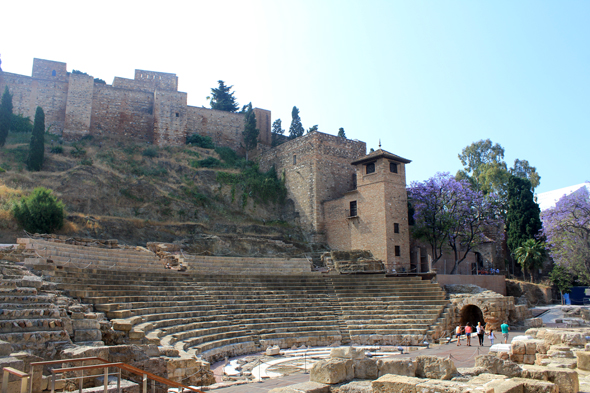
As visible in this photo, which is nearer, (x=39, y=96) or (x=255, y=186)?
(x=255, y=186)

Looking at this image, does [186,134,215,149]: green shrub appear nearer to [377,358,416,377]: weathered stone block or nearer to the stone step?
the stone step

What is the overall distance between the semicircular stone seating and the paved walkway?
149 cm

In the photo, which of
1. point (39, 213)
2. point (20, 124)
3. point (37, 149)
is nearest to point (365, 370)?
point (39, 213)

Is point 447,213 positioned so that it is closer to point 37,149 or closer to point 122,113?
point 37,149

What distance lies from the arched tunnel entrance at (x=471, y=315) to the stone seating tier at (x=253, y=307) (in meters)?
1.53

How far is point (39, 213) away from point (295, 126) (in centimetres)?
2526

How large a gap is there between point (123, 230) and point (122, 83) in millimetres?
20305

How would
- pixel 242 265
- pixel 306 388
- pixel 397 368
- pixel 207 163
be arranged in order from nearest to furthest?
pixel 306 388, pixel 397 368, pixel 242 265, pixel 207 163

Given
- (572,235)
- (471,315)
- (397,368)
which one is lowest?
(471,315)

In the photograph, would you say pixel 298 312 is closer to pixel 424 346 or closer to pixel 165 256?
pixel 424 346

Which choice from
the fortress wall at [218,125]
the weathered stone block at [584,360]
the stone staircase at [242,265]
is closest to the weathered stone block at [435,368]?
the weathered stone block at [584,360]

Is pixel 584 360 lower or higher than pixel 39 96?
lower

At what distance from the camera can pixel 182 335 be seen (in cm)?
1150

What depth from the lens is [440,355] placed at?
12.8m
